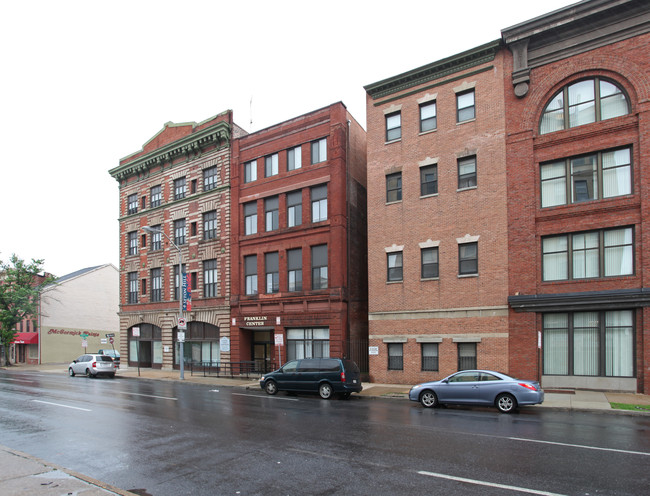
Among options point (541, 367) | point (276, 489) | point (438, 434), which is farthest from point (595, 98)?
point (276, 489)

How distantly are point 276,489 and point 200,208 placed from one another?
29.0 metres

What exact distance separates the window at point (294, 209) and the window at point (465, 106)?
1049 cm

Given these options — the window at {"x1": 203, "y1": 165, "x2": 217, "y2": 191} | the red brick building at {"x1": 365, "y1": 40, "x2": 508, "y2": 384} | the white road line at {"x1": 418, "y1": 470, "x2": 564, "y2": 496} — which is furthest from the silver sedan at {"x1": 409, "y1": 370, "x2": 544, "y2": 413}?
the window at {"x1": 203, "y1": 165, "x2": 217, "y2": 191}

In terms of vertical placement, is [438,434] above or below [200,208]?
below

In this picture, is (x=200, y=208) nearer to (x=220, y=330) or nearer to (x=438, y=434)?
(x=220, y=330)

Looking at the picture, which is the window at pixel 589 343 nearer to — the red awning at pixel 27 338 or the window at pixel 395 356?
the window at pixel 395 356

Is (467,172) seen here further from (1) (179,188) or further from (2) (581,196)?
(1) (179,188)

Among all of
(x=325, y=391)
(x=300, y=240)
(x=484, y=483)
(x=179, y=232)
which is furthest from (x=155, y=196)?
(x=484, y=483)

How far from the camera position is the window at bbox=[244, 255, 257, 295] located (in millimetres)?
30828

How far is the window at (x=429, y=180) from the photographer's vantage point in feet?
78.2

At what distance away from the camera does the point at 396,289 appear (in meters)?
24.3

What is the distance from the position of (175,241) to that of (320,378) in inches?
819

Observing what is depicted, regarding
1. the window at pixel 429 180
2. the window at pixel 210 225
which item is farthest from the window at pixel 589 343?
the window at pixel 210 225

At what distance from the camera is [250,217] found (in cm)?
3158
